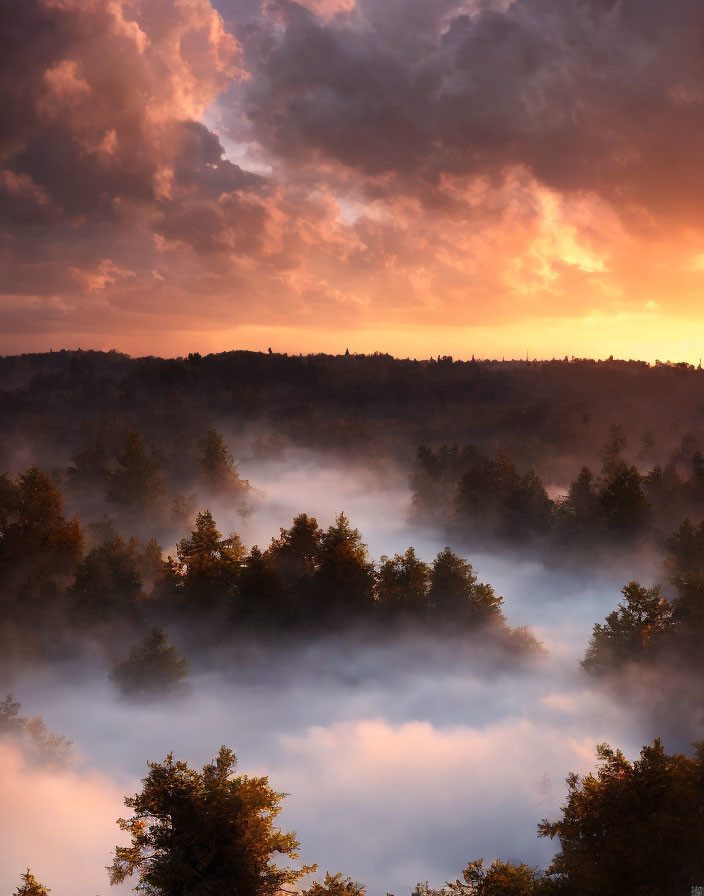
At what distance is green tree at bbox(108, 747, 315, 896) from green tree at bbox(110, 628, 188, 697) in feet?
85.8

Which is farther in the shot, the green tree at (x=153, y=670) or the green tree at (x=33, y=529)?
the green tree at (x=33, y=529)

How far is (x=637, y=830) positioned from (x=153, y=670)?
33.4 meters

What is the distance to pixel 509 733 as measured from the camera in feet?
146

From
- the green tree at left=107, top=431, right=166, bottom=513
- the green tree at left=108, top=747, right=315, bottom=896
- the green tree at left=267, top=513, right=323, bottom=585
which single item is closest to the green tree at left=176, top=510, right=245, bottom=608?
the green tree at left=267, top=513, right=323, bottom=585

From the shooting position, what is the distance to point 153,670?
1486 inches

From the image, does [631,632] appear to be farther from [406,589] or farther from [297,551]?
[297,551]

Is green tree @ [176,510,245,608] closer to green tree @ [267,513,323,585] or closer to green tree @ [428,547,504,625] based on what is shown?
green tree @ [267,513,323,585]

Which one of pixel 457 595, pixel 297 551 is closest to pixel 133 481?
pixel 297 551

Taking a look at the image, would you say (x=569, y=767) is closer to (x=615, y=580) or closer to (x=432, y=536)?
(x=615, y=580)

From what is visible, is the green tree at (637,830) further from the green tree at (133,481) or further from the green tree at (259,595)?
the green tree at (133,481)

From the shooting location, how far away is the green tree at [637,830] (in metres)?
11.7

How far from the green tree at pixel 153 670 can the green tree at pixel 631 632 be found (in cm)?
2847

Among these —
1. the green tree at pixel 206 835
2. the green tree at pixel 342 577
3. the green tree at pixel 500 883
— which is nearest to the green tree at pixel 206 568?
the green tree at pixel 342 577

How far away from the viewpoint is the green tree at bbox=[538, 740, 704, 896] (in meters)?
11.7
